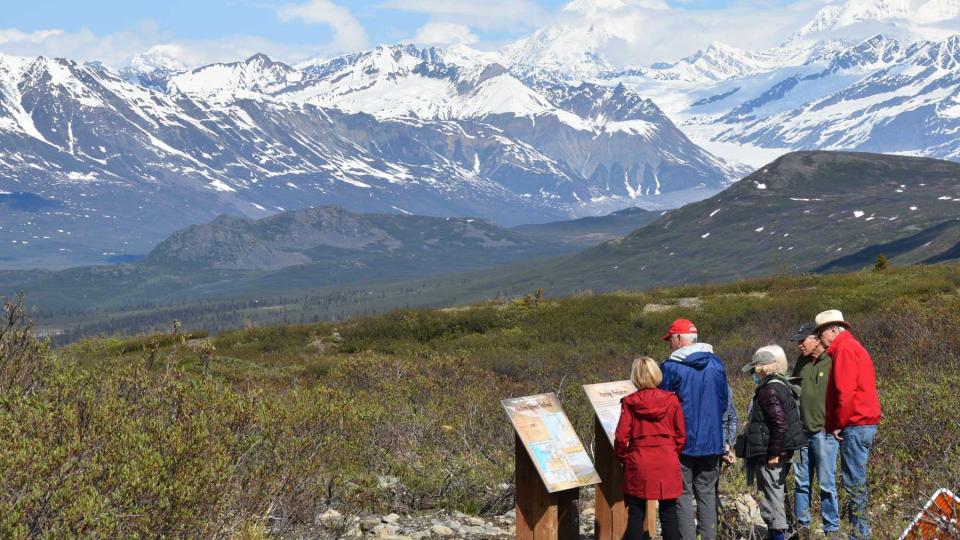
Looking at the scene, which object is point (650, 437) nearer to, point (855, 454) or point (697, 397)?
point (697, 397)

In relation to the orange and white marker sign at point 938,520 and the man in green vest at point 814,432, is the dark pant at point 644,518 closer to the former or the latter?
the man in green vest at point 814,432

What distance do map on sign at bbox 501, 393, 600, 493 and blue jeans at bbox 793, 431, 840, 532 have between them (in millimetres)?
2787

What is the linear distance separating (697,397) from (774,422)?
935 millimetres

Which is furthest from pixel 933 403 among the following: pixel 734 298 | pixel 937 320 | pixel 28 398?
pixel 734 298

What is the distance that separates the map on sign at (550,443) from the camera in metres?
9.49

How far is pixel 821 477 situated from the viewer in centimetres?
1068

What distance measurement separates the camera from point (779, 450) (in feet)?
34.3

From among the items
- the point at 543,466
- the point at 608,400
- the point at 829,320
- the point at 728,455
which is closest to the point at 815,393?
the point at 829,320

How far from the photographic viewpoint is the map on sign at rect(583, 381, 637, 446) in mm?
10664

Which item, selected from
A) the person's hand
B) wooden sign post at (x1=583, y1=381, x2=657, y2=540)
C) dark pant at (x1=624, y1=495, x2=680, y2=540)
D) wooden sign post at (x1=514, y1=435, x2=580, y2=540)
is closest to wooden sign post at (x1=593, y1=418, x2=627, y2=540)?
wooden sign post at (x1=583, y1=381, x2=657, y2=540)

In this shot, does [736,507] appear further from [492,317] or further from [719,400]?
[492,317]

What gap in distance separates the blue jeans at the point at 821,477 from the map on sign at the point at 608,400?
219 cm

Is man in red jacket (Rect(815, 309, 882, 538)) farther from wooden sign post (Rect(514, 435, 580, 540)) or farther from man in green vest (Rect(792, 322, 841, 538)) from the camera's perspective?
wooden sign post (Rect(514, 435, 580, 540))

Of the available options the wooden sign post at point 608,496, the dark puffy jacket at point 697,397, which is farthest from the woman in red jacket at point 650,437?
the wooden sign post at point 608,496
